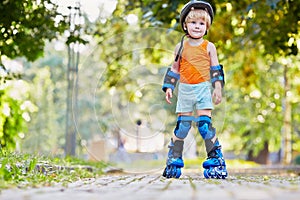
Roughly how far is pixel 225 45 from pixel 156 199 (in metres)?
8.88

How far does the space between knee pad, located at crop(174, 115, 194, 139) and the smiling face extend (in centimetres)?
91

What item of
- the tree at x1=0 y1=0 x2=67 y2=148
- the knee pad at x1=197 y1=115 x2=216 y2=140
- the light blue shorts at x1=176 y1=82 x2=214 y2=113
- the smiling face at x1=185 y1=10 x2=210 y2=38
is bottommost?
the knee pad at x1=197 y1=115 x2=216 y2=140

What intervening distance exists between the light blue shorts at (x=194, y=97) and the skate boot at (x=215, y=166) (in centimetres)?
51

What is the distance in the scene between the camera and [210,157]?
5.50 m

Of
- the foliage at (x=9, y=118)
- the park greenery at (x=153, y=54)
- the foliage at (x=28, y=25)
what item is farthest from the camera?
the foliage at (x=9, y=118)

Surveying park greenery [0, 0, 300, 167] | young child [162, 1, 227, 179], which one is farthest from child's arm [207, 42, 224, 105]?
park greenery [0, 0, 300, 167]

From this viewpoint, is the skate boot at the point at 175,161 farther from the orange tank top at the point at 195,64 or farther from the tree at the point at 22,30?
the tree at the point at 22,30

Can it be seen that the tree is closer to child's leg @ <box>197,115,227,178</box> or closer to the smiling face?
the smiling face

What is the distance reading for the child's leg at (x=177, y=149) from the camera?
5.53 m

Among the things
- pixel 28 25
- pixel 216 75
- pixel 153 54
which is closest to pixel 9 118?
pixel 28 25

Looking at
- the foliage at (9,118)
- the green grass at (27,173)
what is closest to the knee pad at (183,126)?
the green grass at (27,173)

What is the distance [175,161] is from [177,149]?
148mm

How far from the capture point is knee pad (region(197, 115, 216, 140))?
17.9 feet

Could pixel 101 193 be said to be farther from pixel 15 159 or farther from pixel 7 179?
pixel 15 159
